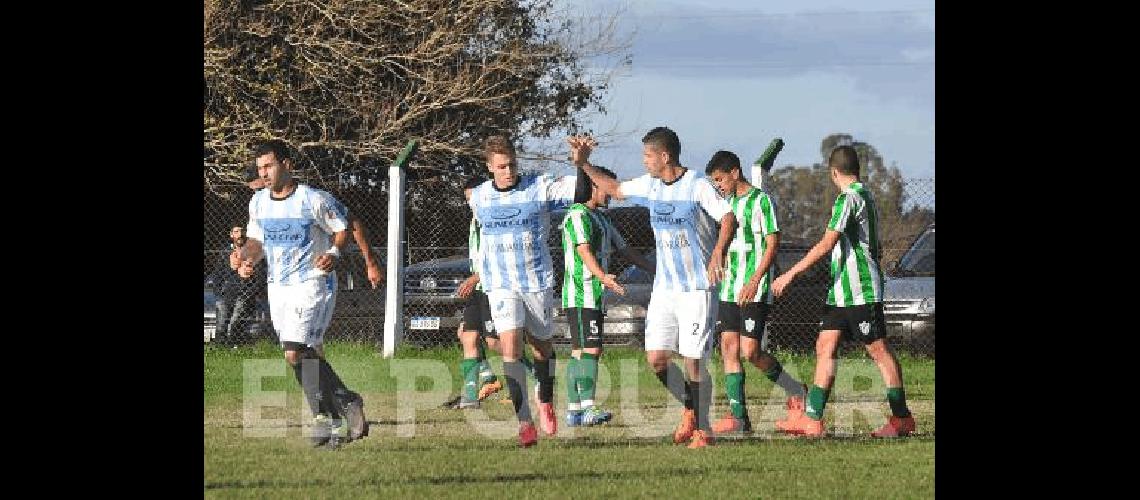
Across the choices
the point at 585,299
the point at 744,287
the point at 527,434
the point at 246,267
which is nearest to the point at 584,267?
the point at 585,299

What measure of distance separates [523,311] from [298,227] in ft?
5.42

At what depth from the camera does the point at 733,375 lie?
12.6 m

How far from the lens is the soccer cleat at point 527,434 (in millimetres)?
11539

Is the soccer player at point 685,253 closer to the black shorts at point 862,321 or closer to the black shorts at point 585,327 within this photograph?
the black shorts at point 862,321

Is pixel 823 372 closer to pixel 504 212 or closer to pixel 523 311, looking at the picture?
pixel 523 311

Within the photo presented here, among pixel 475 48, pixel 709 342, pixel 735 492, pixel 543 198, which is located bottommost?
pixel 735 492

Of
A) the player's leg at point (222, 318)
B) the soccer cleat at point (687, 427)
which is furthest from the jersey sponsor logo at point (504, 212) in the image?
the player's leg at point (222, 318)

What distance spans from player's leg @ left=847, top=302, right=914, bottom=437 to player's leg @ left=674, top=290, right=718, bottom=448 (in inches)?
45.5

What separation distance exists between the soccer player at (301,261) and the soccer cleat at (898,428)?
366cm

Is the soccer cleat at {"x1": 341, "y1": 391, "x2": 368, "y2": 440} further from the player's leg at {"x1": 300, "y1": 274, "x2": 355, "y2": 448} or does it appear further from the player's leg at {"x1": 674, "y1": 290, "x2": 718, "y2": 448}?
the player's leg at {"x1": 674, "y1": 290, "x2": 718, "y2": 448}

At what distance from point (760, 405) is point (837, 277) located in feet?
10.7

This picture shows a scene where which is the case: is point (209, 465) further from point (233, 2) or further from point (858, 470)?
point (233, 2)
